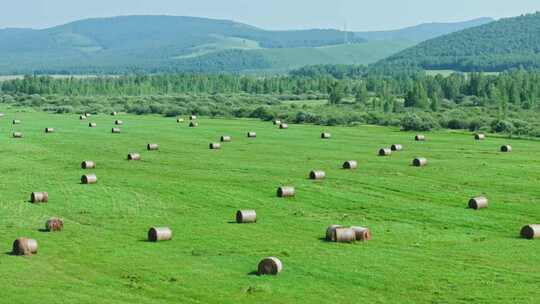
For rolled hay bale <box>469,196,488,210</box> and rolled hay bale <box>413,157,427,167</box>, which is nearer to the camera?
rolled hay bale <box>469,196,488,210</box>

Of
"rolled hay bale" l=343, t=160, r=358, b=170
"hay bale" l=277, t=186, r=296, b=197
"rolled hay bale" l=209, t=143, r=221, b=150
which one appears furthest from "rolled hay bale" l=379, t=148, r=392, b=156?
"hay bale" l=277, t=186, r=296, b=197

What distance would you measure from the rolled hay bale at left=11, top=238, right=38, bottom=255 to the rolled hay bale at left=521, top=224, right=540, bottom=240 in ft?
57.9

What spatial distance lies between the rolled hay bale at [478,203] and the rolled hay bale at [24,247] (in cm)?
→ 1971

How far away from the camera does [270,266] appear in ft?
99.1

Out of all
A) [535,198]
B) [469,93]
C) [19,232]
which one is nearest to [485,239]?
[535,198]

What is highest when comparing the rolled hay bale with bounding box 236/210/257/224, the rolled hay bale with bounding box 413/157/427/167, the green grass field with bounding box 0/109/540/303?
the rolled hay bale with bounding box 413/157/427/167

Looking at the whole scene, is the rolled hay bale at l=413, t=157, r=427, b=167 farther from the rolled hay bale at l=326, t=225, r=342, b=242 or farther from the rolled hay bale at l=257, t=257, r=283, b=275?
the rolled hay bale at l=257, t=257, r=283, b=275

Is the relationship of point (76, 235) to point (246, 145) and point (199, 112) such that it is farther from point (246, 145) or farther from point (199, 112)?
point (199, 112)

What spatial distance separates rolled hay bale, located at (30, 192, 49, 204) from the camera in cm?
4506

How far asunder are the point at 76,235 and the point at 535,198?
871 inches

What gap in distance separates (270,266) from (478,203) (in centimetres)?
1606

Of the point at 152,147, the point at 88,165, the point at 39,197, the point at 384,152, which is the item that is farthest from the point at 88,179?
the point at 384,152

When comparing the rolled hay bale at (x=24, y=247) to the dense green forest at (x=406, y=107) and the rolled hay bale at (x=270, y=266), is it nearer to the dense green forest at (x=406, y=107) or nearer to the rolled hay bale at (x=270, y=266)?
the rolled hay bale at (x=270, y=266)

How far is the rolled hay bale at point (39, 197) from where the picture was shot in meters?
45.1
